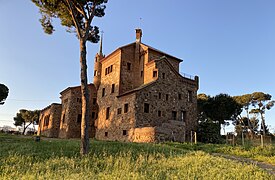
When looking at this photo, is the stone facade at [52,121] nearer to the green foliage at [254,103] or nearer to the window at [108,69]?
the window at [108,69]

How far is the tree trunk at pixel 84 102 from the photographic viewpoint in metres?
11.7

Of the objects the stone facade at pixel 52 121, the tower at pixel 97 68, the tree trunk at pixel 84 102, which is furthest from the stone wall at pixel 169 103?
the stone facade at pixel 52 121

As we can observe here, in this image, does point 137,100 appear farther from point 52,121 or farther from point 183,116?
point 52,121

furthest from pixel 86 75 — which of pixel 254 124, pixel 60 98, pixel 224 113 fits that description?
pixel 254 124

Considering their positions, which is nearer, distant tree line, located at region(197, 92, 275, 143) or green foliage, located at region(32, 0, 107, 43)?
green foliage, located at region(32, 0, 107, 43)

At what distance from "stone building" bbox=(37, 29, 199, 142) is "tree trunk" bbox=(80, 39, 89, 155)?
32.6 feet

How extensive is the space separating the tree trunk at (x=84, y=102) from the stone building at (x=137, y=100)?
995cm

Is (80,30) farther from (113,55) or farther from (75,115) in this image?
(75,115)

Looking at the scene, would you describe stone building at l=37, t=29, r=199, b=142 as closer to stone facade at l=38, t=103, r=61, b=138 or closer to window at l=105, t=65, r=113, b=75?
window at l=105, t=65, r=113, b=75

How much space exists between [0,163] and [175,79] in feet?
74.6

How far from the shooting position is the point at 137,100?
25.2 meters

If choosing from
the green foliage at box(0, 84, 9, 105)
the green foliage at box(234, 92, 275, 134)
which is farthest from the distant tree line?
the green foliage at box(0, 84, 9, 105)

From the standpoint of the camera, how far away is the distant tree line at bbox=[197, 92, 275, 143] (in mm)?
28266

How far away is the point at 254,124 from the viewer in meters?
51.2
